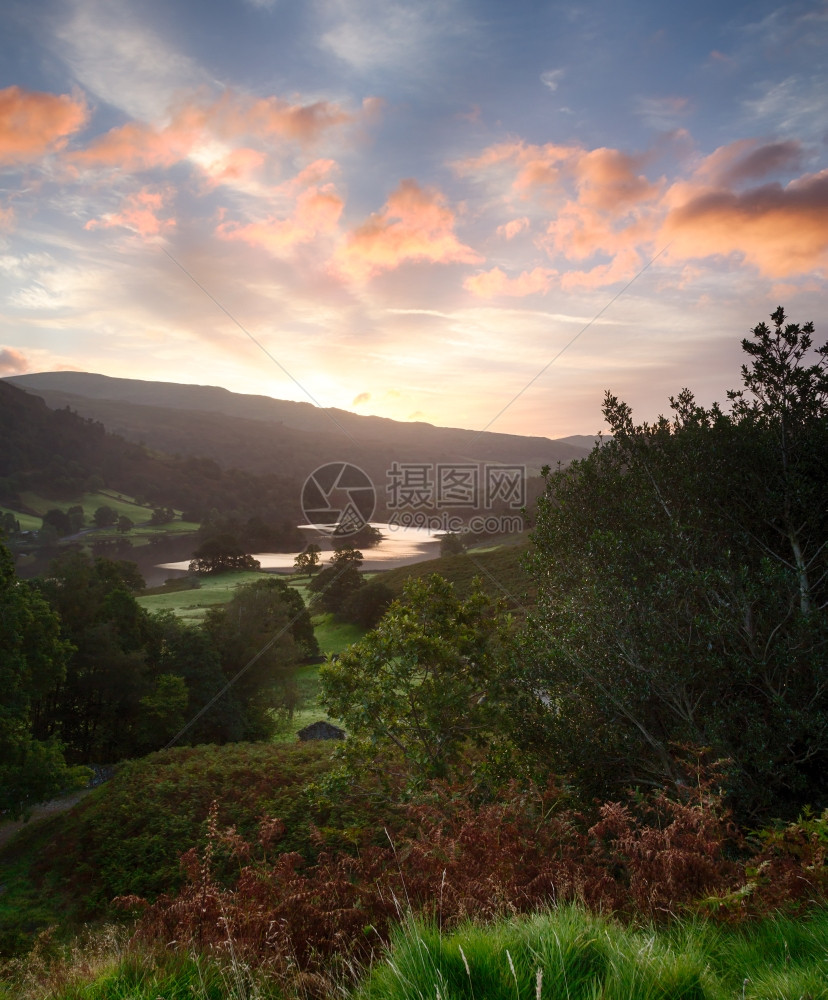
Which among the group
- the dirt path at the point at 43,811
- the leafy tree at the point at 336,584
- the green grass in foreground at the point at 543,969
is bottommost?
the dirt path at the point at 43,811

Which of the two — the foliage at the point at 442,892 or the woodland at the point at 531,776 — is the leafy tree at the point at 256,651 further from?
the foliage at the point at 442,892

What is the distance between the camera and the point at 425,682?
12680mm

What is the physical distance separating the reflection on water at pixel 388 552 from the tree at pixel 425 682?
3899 centimetres

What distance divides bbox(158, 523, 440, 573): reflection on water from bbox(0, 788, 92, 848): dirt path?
29.9 m

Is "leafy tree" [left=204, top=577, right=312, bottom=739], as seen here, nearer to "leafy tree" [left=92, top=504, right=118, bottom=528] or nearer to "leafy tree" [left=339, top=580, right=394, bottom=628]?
"leafy tree" [left=339, top=580, right=394, bottom=628]

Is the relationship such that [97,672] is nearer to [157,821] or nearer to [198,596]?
[157,821]

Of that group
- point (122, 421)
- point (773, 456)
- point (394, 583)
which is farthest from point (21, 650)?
point (122, 421)

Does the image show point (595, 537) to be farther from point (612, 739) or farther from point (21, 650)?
point (21, 650)

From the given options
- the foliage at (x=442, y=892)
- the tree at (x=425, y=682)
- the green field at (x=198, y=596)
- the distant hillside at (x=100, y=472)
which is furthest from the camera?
the distant hillside at (x=100, y=472)

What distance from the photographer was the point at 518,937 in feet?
10.00

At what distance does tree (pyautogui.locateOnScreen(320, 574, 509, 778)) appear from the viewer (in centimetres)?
1233
